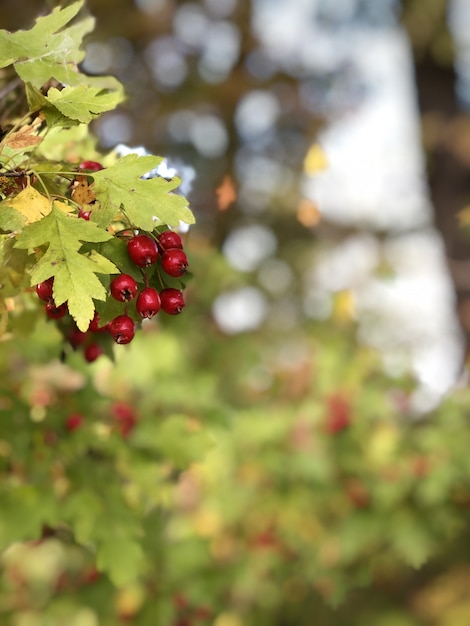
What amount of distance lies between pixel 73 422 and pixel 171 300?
1.08m

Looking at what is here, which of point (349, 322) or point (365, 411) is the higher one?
point (365, 411)

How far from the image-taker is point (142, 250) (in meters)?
1.13

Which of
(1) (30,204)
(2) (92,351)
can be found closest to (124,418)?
(2) (92,351)

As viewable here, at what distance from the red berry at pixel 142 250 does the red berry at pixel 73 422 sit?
1114mm

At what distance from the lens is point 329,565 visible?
13.9ft

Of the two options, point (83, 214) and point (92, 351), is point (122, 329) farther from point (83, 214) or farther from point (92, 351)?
point (92, 351)

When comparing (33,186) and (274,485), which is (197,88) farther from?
(33,186)

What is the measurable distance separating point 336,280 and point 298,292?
126 centimetres

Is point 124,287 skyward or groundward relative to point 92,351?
skyward

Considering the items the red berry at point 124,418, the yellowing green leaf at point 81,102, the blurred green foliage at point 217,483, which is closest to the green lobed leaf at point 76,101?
the yellowing green leaf at point 81,102

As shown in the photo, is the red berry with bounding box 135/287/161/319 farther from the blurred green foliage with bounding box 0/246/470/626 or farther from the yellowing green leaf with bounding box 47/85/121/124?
the blurred green foliage with bounding box 0/246/470/626

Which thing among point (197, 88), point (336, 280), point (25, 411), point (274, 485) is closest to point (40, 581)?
point (274, 485)

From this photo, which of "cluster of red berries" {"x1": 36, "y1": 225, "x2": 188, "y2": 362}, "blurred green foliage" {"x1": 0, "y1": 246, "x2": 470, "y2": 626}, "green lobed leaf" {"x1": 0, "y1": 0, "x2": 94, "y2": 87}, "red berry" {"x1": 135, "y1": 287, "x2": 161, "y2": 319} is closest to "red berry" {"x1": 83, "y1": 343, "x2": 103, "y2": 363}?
"blurred green foliage" {"x1": 0, "y1": 246, "x2": 470, "y2": 626}

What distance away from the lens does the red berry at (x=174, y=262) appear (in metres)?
1.15
